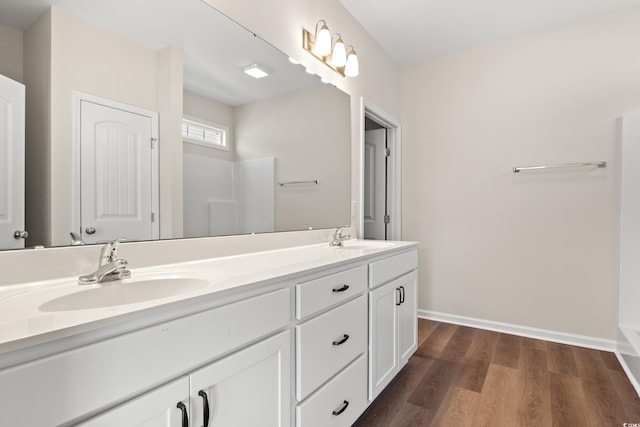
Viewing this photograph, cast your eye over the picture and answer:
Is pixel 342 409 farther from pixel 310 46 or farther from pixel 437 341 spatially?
pixel 310 46

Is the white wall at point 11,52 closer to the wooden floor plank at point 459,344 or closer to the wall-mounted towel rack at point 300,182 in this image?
the wall-mounted towel rack at point 300,182

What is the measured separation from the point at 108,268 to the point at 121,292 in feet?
0.26

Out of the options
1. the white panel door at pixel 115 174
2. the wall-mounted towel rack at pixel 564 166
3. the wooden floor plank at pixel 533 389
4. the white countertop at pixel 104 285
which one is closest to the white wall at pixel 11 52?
the white panel door at pixel 115 174

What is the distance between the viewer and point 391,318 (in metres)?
1.75

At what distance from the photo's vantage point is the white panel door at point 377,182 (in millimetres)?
3178

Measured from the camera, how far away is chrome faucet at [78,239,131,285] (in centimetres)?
90

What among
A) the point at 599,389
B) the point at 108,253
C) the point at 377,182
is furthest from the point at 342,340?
the point at 377,182

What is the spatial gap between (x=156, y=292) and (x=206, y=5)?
3.91 feet

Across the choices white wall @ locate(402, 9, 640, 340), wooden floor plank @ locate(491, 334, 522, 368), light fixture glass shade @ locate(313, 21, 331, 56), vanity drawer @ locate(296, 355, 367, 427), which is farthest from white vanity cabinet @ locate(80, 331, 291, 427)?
white wall @ locate(402, 9, 640, 340)

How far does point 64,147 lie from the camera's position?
3.14 ft

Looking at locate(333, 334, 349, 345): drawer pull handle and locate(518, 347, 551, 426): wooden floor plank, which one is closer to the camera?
locate(333, 334, 349, 345): drawer pull handle

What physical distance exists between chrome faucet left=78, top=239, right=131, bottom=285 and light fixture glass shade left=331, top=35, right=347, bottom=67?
1.71 metres

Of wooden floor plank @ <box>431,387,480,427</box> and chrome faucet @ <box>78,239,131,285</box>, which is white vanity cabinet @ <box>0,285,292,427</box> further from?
wooden floor plank @ <box>431,387,480,427</box>

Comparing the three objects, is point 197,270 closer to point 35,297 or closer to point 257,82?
point 35,297
